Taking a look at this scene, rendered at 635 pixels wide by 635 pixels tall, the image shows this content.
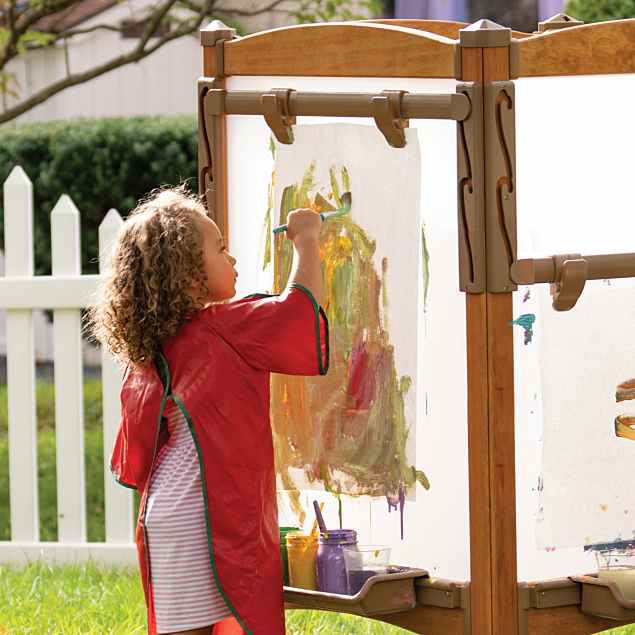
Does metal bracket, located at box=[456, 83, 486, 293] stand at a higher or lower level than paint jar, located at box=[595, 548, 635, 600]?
higher

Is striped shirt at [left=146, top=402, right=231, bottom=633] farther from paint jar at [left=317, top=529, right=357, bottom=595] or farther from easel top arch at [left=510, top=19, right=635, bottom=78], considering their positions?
easel top arch at [left=510, top=19, right=635, bottom=78]

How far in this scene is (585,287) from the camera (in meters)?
2.60

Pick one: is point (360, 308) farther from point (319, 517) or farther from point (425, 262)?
point (319, 517)

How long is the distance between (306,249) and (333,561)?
2.15 feet

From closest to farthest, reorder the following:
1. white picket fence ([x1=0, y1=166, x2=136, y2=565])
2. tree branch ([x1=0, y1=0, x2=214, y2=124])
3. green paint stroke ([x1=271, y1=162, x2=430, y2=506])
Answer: green paint stroke ([x1=271, y1=162, x2=430, y2=506])
white picket fence ([x1=0, y1=166, x2=136, y2=565])
tree branch ([x1=0, y1=0, x2=214, y2=124])

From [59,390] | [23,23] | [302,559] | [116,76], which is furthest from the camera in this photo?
[116,76]

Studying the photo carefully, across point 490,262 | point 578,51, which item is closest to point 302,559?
point 490,262

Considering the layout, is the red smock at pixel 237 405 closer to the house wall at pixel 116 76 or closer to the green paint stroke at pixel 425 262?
the green paint stroke at pixel 425 262

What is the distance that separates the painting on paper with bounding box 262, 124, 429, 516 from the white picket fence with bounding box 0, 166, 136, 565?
5.84 feet

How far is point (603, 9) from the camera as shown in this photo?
6.22 meters

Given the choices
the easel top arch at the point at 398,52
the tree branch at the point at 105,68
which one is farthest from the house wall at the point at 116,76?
the easel top arch at the point at 398,52

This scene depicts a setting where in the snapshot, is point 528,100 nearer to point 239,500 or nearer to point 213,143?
point 213,143

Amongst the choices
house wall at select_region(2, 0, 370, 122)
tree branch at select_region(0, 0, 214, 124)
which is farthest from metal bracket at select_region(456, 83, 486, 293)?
house wall at select_region(2, 0, 370, 122)

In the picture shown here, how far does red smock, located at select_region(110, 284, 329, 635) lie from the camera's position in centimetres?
254
